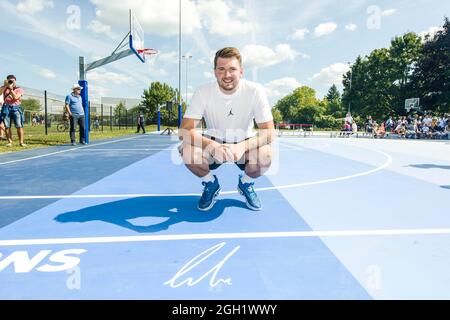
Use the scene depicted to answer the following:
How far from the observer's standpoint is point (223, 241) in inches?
98.0

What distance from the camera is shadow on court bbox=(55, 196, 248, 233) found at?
2.96m

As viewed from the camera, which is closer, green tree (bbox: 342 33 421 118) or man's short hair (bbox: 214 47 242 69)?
man's short hair (bbox: 214 47 242 69)

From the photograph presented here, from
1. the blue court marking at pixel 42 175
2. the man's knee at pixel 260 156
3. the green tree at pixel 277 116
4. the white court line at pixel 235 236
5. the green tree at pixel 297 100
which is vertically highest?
the green tree at pixel 297 100

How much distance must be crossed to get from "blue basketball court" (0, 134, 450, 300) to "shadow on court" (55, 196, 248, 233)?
2cm

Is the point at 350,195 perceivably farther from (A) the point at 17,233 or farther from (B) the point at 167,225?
(A) the point at 17,233

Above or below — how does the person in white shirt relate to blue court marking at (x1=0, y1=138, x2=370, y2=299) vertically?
above

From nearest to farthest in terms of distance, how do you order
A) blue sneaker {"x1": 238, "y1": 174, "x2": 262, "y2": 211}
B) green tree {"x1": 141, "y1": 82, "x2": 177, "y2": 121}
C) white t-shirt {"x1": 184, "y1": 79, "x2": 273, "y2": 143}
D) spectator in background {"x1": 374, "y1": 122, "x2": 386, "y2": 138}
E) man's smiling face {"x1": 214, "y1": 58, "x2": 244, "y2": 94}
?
man's smiling face {"x1": 214, "y1": 58, "x2": 244, "y2": 94}, white t-shirt {"x1": 184, "y1": 79, "x2": 273, "y2": 143}, blue sneaker {"x1": 238, "y1": 174, "x2": 262, "y2": 211}, spectator in background {"x1": 374, "y1": 122, "x2": 386, "y2": 138}, green tree {"x1": 141, "y1": 82, "x2": 177, "y2": 121}

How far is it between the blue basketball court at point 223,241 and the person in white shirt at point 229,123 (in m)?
0.48

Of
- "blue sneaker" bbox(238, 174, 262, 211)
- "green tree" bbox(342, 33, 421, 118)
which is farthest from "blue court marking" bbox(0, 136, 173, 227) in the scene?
"green tree" bbox(342, 33, 421, 118)

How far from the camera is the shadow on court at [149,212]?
2.96 meters

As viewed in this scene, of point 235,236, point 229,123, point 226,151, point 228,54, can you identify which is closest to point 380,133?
point 229,123

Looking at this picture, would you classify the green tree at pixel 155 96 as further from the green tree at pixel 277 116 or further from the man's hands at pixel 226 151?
the man's hands at pixel 226 151
